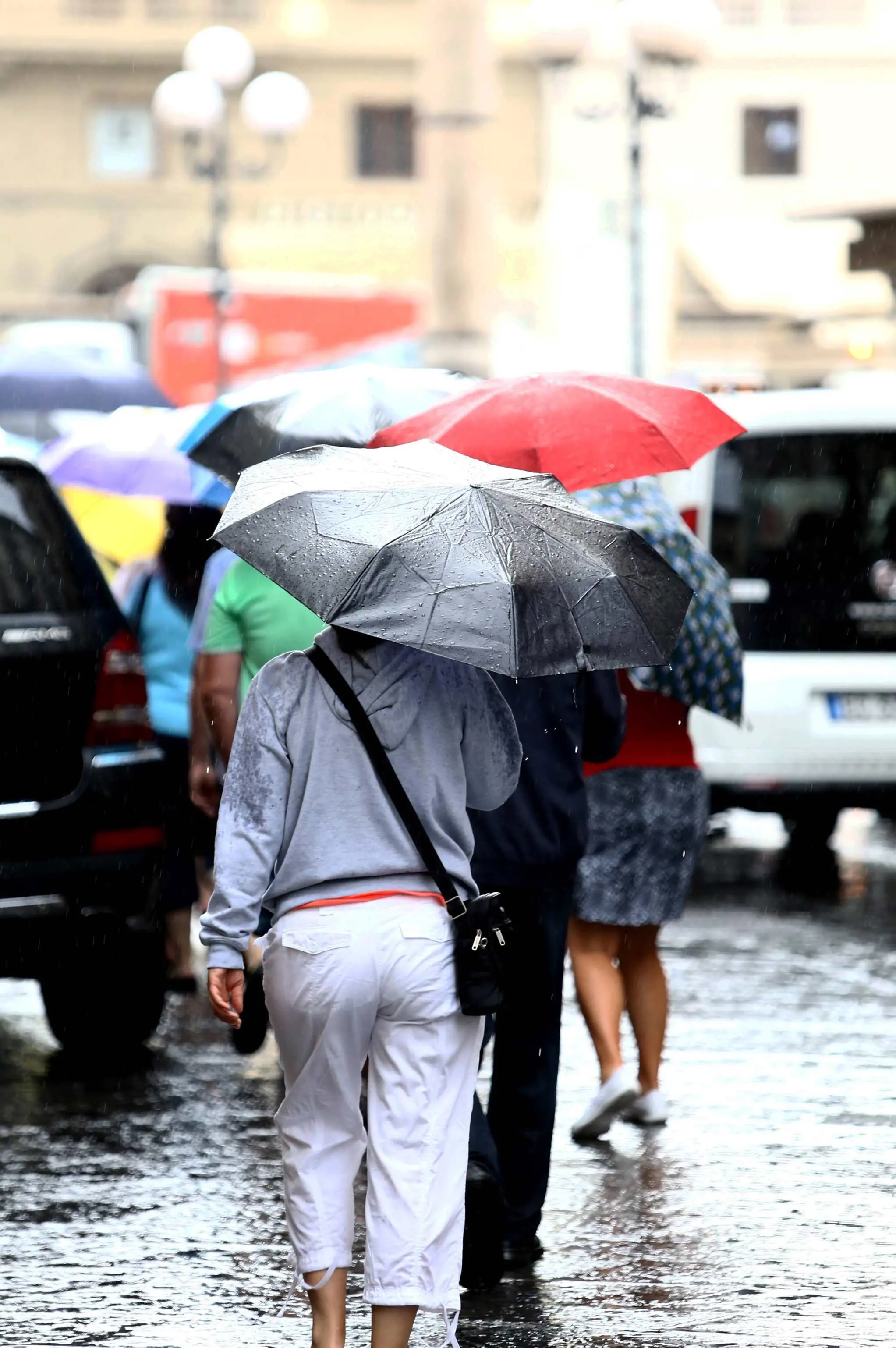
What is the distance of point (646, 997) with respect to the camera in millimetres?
6637

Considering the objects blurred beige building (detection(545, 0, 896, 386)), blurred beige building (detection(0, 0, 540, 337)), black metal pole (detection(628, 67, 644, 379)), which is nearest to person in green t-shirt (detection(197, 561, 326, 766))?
black metal pole (detection(628, 67, 644, 379))

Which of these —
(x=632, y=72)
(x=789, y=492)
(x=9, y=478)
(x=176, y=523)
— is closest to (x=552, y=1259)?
(x=9, y=478)

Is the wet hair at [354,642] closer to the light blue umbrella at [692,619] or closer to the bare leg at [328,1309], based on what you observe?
the bare leg at [328,1309]

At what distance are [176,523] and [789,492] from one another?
137 inches

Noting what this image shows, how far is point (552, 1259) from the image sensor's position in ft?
17.4

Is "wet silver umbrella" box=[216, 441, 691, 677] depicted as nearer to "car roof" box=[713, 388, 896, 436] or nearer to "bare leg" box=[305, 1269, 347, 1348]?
"bare leg" box=[305, 1269, 347, 1348]

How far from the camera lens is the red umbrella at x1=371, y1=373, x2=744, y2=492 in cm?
534

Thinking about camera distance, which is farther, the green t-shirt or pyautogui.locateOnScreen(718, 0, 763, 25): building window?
pyautogui.locateOnScreen(718, 0, 763, 25): building window

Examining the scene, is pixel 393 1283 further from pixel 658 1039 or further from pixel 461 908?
pixel 658 1039

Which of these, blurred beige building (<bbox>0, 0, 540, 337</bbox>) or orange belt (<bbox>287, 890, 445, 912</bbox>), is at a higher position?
blurred beige building (<bbox>0, 0, 540, 337</bbox>)

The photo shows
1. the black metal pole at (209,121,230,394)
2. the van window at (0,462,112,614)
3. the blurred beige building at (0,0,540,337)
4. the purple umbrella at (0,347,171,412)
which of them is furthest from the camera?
the blurred beige building at (0,0,540,337)

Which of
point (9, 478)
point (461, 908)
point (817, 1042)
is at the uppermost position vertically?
point (9, 478)

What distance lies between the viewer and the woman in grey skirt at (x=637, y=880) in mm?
6527

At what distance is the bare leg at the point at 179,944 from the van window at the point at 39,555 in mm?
2037
